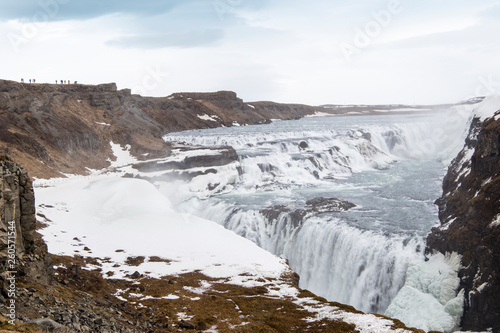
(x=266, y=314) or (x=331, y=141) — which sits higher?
(x=331, y=141)

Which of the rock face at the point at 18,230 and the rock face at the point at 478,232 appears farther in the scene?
the rock face at the point at 478,232

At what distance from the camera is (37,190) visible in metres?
32.0

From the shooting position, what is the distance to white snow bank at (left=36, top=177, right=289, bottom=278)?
20.4 metres

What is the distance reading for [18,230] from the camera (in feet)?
38.8

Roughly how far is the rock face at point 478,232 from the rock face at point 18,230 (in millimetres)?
15277

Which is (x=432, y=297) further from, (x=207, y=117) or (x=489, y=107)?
(x=207, y=117)

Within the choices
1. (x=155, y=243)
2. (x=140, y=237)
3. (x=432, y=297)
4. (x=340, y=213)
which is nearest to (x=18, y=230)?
(x=155, y=243)

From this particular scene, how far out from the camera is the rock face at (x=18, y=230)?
35.1 feet

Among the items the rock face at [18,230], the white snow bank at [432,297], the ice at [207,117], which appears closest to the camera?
the rock face at [18,230]

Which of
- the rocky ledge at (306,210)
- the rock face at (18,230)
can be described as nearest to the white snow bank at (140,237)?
the rocky ledge at (306,210)

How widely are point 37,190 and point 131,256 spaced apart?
14.6 meters

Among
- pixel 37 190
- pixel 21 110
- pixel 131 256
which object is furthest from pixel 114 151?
pixel 131 256

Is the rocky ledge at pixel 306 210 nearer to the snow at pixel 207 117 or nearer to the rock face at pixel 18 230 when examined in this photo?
the rock face at pixel 18 230

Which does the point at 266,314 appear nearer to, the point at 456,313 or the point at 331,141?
the point at 456,313
